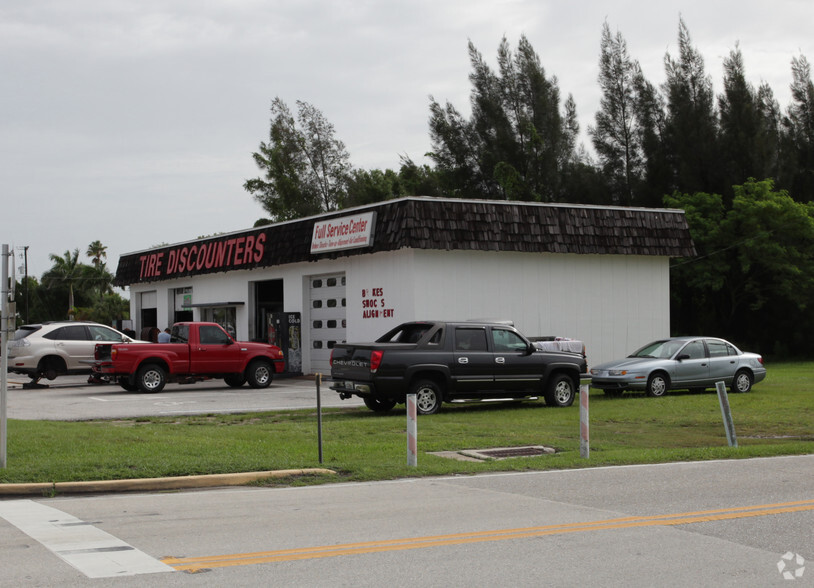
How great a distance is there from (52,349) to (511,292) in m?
14.1

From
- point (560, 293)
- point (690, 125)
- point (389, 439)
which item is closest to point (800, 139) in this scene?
point (690, 125)

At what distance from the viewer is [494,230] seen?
2873 cm

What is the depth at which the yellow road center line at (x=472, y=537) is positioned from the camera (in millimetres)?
7152

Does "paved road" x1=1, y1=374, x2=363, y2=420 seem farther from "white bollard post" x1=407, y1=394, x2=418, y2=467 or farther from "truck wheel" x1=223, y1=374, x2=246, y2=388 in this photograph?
"white bollard post" x1=407, y1=394, x2=418, y2=467

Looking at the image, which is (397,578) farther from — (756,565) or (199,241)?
(199,241)

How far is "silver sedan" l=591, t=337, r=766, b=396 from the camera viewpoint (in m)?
22.8

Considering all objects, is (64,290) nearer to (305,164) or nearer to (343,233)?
(305,164)

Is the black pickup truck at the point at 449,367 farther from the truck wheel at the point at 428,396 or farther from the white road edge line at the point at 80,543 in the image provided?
Answer: the white road edge line at the point at 80,543

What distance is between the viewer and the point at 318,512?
365 inches

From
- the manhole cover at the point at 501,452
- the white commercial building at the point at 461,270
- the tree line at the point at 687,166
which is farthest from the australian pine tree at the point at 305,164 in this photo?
the manhole cover at the point at 501,452

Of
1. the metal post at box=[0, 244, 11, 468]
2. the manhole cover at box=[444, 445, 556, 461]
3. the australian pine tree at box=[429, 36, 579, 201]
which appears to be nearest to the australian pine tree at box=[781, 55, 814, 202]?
the australian pine tree at box=[429, 36, 579, 201]

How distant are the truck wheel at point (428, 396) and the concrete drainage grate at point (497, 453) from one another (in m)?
4.75

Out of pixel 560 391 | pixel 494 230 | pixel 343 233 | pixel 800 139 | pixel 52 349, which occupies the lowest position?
pixel 560 391

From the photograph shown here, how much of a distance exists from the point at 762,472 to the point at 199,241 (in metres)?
29.7
